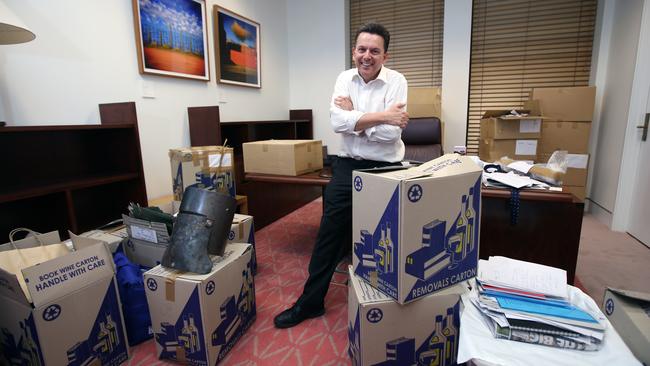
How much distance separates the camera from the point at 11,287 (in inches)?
44.4

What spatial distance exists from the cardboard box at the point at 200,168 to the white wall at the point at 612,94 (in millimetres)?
3334

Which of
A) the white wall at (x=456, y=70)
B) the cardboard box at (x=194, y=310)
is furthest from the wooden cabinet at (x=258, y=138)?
the white wall at (x=456, y=70)

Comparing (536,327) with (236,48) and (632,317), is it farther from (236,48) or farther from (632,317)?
(236,48)

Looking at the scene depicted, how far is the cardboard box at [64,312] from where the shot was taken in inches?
44.3

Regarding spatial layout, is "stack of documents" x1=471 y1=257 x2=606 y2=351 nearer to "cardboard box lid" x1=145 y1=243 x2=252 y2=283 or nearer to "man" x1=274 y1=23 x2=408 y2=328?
"man" x1=274 y1=23 x2=408 y2=328

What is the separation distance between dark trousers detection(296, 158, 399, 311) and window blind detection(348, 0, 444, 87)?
9.28 feet

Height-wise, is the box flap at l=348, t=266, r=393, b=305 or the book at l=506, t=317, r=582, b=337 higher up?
the book at l=506, t=317, r=582, b=337

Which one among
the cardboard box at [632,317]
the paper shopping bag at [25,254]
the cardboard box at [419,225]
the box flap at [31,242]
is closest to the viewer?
the cardboard box at [632,317]

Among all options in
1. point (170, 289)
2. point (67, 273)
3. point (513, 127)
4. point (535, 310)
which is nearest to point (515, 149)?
point (513, 127)

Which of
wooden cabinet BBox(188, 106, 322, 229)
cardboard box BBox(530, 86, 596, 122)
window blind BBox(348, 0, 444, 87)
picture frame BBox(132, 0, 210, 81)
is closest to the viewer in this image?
picture frame BBox(132, 0, 210, 81)

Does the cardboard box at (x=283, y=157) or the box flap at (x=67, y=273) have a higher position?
the cardboard box at (x=283, y=157)

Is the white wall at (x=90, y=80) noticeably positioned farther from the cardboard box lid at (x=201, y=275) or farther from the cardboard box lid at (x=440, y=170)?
the cardboard box lid at (x=440, y=170)

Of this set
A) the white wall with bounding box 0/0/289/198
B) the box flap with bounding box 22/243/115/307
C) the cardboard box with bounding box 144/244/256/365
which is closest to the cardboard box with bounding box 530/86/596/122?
the white wall with bounding box 0/0/289/198

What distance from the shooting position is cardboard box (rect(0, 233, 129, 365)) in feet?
3.69
